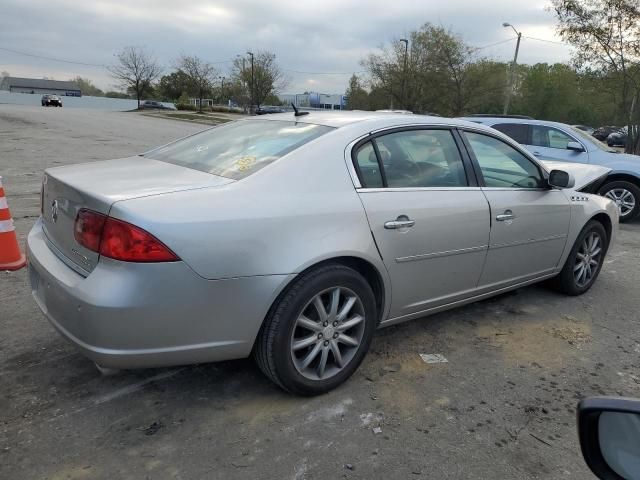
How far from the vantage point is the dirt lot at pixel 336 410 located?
2.34m

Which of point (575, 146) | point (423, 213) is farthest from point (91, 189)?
point (575, 146)

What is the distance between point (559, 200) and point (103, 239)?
137 inches

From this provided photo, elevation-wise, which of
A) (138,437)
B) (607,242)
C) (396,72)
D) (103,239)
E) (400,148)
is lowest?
(138,437)

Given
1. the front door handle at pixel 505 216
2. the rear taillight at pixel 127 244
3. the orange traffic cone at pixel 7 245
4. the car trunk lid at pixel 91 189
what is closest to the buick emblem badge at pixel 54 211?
the car trunk lid at pixel 91 189

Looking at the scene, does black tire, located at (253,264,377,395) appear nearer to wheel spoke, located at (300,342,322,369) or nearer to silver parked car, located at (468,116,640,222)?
wheel spoke, located at (300,342,322,369)

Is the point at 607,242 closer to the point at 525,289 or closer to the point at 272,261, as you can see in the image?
the point at 525,289

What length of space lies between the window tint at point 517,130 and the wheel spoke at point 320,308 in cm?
766

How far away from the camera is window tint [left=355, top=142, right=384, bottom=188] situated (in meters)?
3.00

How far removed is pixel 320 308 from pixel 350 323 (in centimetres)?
25

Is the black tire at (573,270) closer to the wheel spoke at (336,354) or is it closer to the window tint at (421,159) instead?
the window tint at (421,159)

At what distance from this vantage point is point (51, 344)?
3303mm

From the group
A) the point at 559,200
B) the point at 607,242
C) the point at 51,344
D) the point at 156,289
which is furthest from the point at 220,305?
the point at 607,242

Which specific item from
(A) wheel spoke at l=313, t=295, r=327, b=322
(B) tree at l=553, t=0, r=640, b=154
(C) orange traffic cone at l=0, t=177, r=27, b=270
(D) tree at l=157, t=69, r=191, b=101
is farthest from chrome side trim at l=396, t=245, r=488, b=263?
(D) tree at l=157, t=69, r=191, b=101

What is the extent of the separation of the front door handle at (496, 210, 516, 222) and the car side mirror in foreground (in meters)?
2.56
